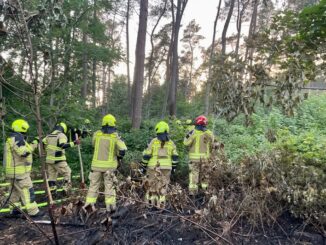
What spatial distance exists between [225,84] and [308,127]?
8888 mm

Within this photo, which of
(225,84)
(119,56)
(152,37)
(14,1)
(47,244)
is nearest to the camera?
(14,1)

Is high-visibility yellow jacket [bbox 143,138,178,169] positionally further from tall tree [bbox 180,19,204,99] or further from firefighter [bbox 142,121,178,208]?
tall tree [bbox 180,19,204,99]

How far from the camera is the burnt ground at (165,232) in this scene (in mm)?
4340

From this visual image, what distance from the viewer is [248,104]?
342 cm

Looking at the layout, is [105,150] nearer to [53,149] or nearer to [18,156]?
[18,156]

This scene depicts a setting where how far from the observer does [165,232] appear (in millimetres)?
4652

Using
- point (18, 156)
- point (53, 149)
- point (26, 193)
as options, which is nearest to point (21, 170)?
point (18, 156)

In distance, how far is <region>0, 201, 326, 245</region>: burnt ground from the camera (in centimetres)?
434

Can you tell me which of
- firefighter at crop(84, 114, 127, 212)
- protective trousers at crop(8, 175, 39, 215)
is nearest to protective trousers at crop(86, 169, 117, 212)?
firefighter at crop(84, 114, 127, 212)

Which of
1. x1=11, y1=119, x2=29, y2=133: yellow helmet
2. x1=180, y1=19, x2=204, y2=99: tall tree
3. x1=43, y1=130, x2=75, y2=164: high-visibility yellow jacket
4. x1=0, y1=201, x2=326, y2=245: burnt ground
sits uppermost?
x1=180, y1=19, x2=204, y2=99: tall tree

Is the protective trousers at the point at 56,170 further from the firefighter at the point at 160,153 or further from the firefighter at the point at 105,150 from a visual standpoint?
the firefighter at the point at 160,153

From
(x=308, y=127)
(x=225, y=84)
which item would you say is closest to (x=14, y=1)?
(x=225, y=84)

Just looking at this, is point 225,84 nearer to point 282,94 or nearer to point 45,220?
point 282,94

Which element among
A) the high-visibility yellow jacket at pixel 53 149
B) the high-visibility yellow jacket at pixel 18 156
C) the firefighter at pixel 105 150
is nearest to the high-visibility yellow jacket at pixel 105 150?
the firefighter at pixel 105 150
